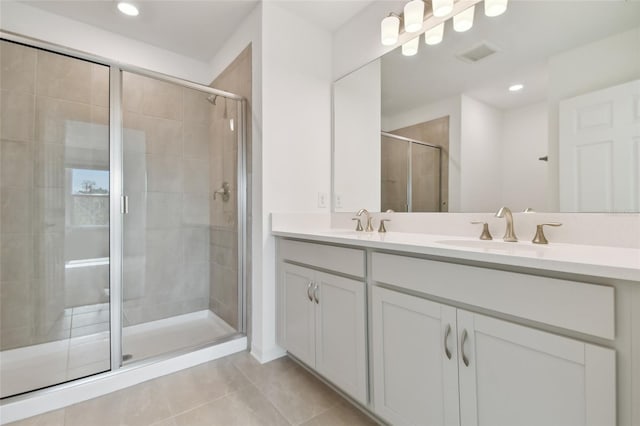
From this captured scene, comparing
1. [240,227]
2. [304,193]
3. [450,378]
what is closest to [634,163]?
[450,378]

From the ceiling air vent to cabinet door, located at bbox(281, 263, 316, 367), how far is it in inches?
57.8

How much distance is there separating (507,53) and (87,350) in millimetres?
3067

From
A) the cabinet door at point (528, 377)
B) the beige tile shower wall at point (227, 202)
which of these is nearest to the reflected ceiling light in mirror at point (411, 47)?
the beige tile shower wall at point (227, 202)

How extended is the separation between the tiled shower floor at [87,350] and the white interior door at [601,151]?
2.24 m

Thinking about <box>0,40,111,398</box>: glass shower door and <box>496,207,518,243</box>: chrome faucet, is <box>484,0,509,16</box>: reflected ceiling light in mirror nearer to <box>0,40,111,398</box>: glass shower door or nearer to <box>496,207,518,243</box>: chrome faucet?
<box>496,207,518,243</box>: chrome faucet

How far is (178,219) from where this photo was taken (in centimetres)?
245

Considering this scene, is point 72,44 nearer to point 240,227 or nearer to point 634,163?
point 240,227

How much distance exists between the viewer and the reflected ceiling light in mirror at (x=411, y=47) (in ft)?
5.77

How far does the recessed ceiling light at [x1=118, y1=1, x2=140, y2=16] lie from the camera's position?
198 cm

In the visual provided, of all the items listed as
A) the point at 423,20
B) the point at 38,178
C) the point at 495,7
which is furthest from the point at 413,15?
the point at 38,178

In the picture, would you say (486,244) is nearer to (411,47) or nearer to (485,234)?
(485,234)

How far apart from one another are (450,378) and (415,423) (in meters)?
0.27

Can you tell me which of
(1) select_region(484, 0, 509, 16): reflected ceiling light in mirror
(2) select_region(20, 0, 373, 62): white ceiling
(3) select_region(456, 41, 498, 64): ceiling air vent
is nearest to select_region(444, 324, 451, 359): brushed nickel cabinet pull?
(3) select_region(456, 41, 498, 64): ceiling air vent

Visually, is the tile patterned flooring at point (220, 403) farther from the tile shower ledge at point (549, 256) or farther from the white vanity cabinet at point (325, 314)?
the tile shower ledge at point (549, 256)
